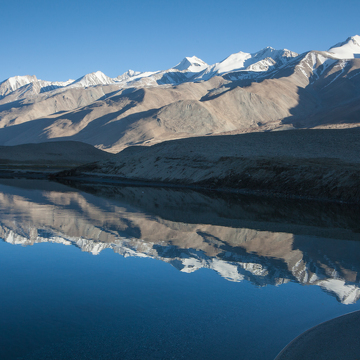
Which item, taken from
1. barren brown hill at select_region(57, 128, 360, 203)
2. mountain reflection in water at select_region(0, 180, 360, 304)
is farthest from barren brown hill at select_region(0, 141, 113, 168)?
mountain reflection in water at select_region(0, 180, 360, 304)

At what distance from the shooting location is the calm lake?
18.2 feet

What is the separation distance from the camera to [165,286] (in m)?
7.81

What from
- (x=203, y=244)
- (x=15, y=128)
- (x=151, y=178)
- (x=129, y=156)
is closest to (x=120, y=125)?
(x=15, y=128)

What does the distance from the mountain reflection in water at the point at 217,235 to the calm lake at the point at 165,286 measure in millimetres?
42

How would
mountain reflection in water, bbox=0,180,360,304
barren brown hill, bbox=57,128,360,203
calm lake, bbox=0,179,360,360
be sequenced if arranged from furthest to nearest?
barren brown hill, bbox=57,128,360,203 → mountain reflection in water, bbox=0,180,360,304 → calm lake, bbox=0,179,360,360

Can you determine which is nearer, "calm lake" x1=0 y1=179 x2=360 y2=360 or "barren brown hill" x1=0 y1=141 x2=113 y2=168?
"calm lake" x1=0 y1=179 x2=360 y2=360

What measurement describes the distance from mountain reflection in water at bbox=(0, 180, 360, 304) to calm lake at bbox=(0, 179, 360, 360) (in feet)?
0.14


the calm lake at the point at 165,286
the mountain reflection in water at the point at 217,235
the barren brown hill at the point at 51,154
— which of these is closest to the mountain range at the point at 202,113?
the barren brown hill at the point at 51,154

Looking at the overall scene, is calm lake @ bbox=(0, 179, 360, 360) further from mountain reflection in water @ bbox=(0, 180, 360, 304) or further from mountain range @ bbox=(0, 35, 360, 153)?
mountain range @ bbox=(0, 35, 360, 153)

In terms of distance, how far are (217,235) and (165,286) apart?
17.7 ft

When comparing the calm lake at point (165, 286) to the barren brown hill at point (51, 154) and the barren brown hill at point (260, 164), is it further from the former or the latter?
the barren brown hill at point (51, 154)

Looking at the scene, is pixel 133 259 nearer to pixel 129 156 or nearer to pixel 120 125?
pixel 129 156

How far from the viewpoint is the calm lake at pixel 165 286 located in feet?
18.2

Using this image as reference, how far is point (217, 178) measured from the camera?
109 feet
